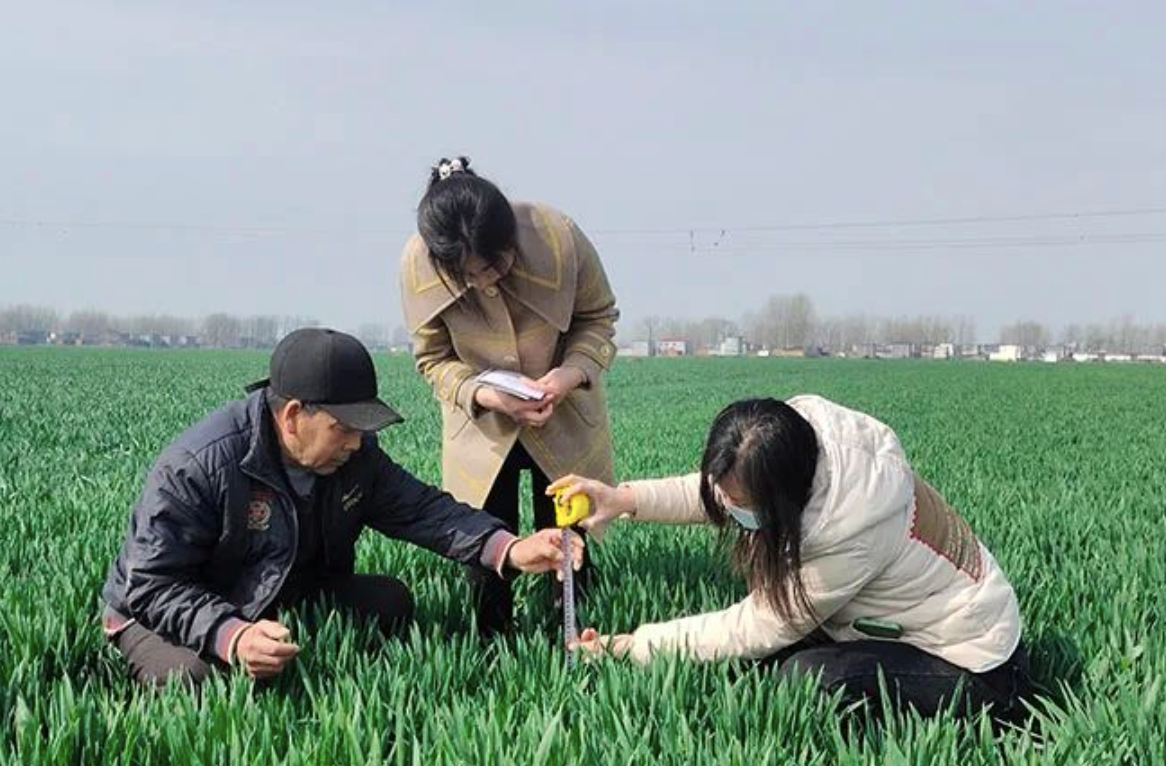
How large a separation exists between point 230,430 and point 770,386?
27.4m

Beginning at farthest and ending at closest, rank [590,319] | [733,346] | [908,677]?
[733,346] → [590,319] → [908,677]

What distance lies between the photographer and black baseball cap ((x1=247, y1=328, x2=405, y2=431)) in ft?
9.15

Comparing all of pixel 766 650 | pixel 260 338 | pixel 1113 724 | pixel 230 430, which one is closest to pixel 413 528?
pixel 230 430

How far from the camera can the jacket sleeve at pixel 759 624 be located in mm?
2783

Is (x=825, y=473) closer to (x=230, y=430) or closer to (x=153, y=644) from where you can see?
(x=230, y=430)

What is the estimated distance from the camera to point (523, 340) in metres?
3.66

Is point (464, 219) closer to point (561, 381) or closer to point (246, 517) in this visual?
point (561, 381)

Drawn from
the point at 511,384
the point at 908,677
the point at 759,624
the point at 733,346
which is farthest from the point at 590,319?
the point at 733,346

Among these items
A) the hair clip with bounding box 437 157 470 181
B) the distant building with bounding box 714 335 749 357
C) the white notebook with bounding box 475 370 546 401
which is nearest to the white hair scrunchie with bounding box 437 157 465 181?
the hair clip with bounding box 437 157 470 181

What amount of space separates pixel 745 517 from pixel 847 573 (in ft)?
1.00

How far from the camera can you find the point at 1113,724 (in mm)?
2484

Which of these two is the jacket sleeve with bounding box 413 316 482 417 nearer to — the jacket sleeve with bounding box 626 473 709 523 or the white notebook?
the white notebook

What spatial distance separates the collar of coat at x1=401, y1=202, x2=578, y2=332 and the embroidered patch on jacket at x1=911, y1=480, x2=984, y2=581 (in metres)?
1.29

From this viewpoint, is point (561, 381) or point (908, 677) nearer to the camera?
point (908, 677)
